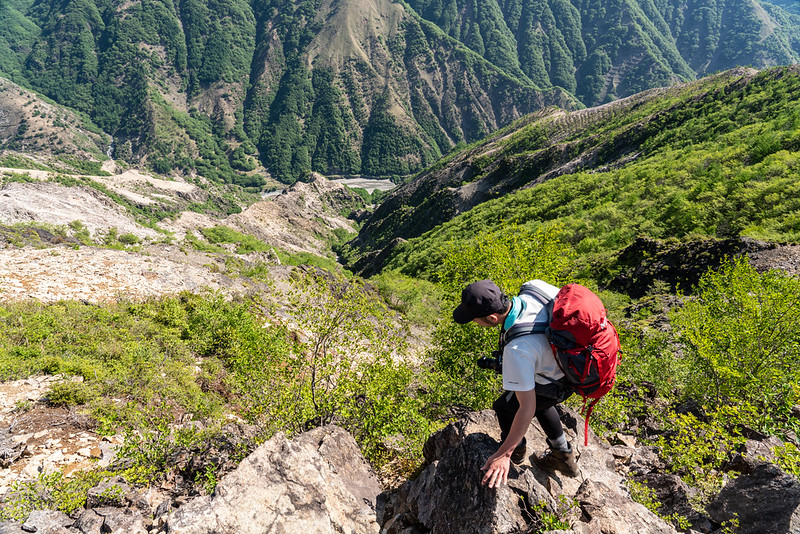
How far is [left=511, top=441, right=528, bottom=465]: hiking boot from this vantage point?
4.41 m

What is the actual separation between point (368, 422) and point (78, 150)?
255086 millimetres

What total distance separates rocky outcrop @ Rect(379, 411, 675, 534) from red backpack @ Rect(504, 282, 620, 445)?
1.42 meters

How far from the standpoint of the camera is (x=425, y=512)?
4.46 m

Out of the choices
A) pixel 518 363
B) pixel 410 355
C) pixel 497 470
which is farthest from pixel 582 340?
pixel 410 355

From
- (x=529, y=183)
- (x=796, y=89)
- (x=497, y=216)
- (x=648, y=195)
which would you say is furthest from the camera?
(x=529, y=183)

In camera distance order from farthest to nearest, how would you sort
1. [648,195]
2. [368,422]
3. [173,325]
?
[648,195], [173,325], [368,422]

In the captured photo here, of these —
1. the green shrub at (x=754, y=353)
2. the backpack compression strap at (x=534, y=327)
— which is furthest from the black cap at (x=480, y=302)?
the green shrub at (x=754, y=353)

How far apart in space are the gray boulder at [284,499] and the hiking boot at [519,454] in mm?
2036

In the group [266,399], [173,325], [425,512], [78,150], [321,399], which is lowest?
[425,512]

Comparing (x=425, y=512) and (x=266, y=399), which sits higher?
(x=266, y=399)

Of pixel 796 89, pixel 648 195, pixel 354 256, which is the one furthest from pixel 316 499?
pixel 354 256

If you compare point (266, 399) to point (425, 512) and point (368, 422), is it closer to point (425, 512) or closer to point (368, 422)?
point (368, 422)

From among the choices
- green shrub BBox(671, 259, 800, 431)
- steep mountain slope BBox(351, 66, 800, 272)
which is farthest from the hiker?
steep mountain slope BBox(351, 66, 800, 272)

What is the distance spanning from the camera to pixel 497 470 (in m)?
3.81
